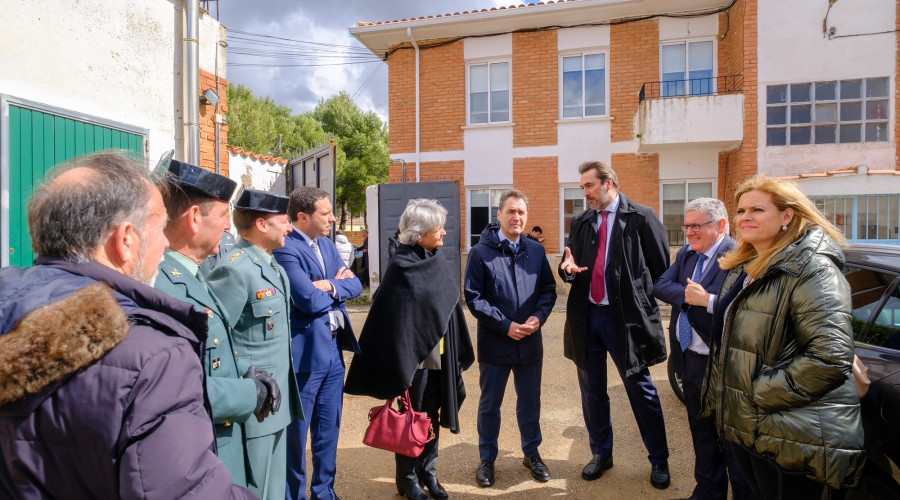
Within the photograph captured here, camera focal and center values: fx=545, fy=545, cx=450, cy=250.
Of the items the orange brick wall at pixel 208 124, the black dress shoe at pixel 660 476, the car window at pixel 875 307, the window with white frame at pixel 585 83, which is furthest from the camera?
the window with white frame at pixel 585 83

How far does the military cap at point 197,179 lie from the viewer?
2160 mm

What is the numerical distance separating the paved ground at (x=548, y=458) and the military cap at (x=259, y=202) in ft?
6.88

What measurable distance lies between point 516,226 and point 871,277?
211 cm

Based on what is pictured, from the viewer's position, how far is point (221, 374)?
7.12ft

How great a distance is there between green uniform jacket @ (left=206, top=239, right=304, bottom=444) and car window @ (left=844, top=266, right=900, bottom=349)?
2.99 metres

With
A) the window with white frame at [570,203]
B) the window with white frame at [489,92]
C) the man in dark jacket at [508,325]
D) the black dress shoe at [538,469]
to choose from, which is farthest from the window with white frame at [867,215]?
the black dress shoe at [538,469]

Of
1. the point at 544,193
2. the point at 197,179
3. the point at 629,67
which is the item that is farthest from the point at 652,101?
the point at 197,179

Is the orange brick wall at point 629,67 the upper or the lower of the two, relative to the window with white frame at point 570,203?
upper

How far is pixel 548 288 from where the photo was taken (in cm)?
422

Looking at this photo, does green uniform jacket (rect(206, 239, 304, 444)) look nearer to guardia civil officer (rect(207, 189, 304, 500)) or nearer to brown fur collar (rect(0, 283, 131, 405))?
guardia civil officer (rect(207, 189, 304, 500))

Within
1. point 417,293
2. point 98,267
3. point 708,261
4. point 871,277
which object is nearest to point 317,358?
point 417,293

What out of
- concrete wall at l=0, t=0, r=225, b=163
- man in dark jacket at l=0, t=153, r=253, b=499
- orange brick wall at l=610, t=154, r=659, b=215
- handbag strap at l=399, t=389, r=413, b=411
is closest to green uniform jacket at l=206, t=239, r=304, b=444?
handbag strap at l=399, t=389, r=413, b=411

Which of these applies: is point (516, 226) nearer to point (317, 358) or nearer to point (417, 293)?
point (417, 293)

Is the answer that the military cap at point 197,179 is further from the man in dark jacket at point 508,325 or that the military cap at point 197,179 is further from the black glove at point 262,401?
the man in dark jacket at point 508,325
